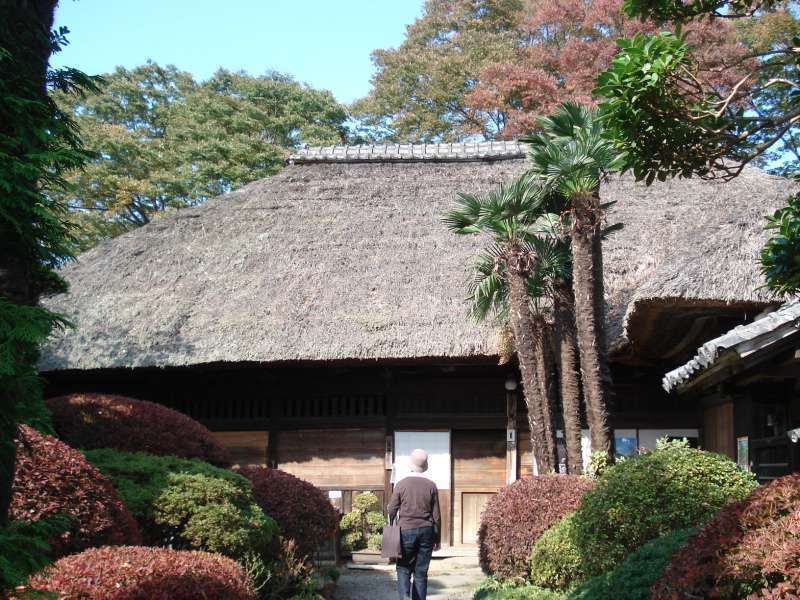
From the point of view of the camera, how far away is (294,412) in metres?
15.1

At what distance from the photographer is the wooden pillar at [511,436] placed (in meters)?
14.4

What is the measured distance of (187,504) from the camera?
7.29 m

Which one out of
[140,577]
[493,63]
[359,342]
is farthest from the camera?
[493,63]

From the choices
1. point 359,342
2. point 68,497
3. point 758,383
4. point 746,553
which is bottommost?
point 746,553

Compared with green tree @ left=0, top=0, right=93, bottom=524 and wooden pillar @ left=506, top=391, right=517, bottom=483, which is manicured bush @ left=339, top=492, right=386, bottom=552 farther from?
green tree @ left=0, top=0, right=93, bottom=524

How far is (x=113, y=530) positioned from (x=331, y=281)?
364 inches

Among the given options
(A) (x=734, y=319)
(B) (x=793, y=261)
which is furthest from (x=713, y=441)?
(B) (x=793, y=261)

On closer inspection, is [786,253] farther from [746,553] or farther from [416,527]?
[416,527]

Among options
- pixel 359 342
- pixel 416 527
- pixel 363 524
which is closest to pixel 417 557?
pixel 416 527

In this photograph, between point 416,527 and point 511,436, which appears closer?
point 416,527

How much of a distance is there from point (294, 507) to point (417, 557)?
178 cm

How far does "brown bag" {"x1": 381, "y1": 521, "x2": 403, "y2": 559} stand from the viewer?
8031 mm

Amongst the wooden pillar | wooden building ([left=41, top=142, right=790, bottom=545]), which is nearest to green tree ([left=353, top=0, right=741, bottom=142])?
wooden building ([left=41, top=142, right=790, bottom=545])

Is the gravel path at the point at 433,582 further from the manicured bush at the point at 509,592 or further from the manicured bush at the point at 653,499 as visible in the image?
the manicured bush at the point at 653,499
